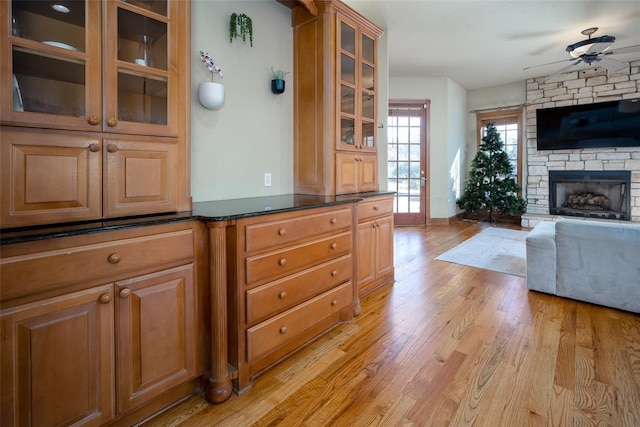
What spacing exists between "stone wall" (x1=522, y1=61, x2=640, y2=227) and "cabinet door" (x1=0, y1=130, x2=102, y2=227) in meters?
6.99

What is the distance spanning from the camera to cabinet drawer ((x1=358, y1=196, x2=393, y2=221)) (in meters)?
2.71

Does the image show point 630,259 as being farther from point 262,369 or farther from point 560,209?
point 560,209

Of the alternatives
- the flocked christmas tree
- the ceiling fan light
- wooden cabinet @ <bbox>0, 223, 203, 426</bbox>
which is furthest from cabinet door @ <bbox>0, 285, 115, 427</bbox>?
the flocked christmas tree

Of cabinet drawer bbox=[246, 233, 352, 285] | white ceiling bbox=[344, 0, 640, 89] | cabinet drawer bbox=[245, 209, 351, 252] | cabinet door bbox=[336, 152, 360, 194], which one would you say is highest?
white ceiling bbox=[344, 0, 640, 89]

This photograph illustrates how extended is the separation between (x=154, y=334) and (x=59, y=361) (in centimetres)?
34

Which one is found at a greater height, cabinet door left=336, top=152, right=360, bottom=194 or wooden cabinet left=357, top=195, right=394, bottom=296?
cabinet door left=336, top=152, right=360, bottom=194

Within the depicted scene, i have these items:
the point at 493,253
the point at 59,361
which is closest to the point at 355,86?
the point at 59,361

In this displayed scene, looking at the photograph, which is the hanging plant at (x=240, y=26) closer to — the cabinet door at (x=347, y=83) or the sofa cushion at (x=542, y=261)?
the cabinet door at (x=347, y=83)

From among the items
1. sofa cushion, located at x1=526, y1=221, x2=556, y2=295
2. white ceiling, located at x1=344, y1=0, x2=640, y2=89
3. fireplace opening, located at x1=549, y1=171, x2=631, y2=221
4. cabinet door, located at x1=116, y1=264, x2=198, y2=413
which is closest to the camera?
cabinet door, located at x1=116, y1=264, x2=198, y2=413

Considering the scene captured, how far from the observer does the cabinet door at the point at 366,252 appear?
108 inches

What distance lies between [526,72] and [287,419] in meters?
6.92

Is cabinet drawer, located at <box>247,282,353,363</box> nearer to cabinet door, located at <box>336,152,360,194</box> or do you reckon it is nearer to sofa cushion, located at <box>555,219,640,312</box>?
cabinet door, located at <box>336,152,360,194</box>

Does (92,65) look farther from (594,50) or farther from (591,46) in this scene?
(594,50)

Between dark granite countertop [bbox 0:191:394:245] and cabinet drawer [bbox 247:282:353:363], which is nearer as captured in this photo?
dark granite countertop [bbox 0:191:394:245]
